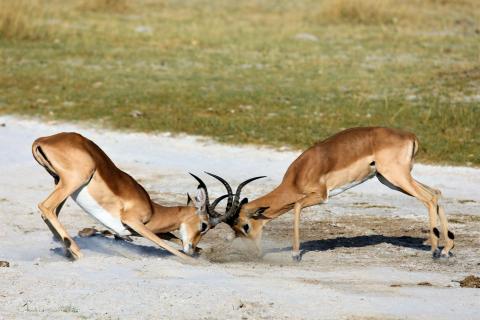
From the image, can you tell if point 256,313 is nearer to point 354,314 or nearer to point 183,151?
point 354,314

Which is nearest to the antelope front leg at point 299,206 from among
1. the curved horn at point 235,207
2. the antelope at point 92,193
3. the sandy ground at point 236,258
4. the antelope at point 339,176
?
the antelope at point 339,176

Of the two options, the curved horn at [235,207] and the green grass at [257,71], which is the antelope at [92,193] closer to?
the curved horn at [235,207]

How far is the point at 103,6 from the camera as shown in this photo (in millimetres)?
28047

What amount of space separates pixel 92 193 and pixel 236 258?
1.37 metres

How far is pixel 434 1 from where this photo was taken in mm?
29953

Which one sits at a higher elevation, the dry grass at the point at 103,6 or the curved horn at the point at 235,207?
the curved horn at the point at 235,207

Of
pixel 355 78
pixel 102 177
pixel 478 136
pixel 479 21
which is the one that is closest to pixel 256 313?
pixel 102 177

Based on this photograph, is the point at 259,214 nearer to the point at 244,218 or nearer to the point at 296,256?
the point at 244,218

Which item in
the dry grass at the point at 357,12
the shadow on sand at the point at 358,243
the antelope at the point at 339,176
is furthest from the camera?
the dry grass at the point at 357,12

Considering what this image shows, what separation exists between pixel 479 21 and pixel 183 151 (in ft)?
48.1

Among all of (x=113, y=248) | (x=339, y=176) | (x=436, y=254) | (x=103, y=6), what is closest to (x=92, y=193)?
(x=113, y=248)

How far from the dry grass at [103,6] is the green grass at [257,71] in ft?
0.14

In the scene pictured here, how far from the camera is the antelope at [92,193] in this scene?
343 inches

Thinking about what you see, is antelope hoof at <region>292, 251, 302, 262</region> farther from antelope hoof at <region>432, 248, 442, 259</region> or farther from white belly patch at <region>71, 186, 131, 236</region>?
white belly patch at <region>71, 186, 131, 236</region>
